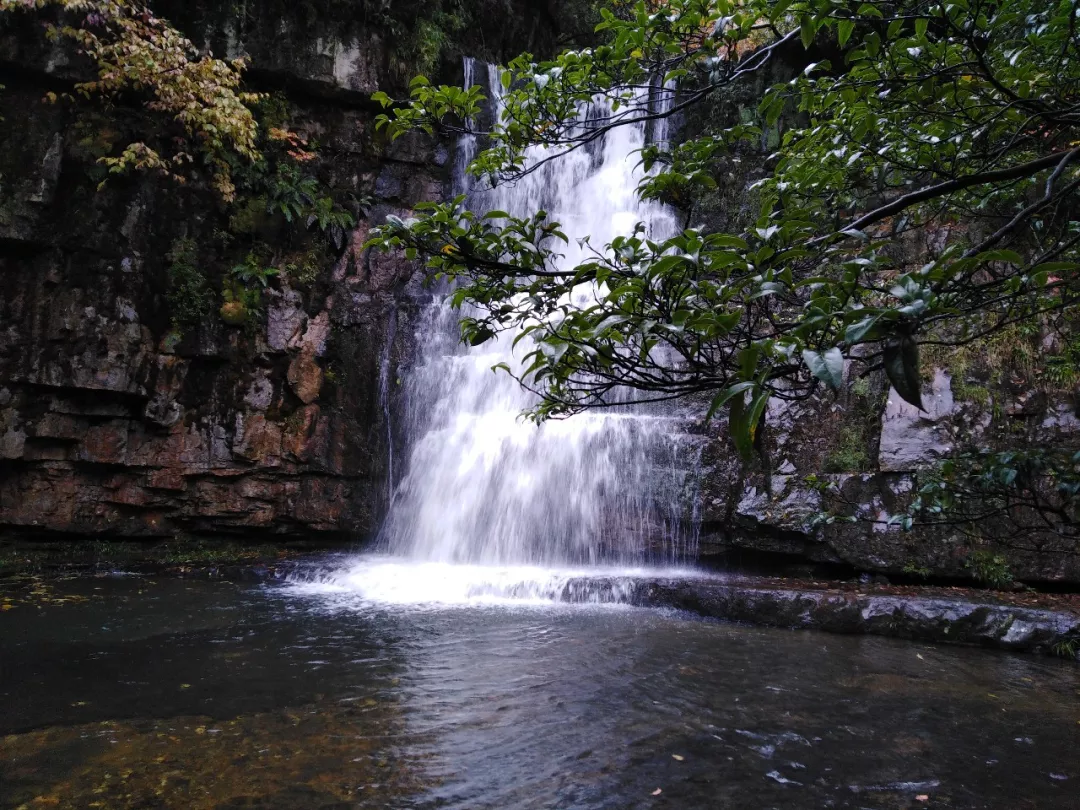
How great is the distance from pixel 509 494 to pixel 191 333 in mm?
5320

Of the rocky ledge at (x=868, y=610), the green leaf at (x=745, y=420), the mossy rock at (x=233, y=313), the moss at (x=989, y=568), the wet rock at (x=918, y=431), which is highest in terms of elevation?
the mossy rock at (x=233, y=313)

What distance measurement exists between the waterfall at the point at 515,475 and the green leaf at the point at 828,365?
294 inches

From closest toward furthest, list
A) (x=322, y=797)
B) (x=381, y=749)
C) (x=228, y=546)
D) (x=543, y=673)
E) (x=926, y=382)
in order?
(x=322, y=797) → (x=381, y=749) → (x=543, y=673) → (x=926, y=382) → (x=228, y=546)

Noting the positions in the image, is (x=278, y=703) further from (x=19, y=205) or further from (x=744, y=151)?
(x=744, y=151)

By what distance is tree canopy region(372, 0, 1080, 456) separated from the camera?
147 cm

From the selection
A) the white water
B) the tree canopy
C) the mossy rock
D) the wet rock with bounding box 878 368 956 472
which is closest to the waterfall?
the white water

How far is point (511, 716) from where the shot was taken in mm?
3900

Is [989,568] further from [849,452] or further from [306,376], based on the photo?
[306,376]

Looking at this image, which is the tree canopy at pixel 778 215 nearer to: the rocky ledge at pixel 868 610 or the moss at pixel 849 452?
the rocky ledge at pixel 868 610

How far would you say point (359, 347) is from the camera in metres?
10.8

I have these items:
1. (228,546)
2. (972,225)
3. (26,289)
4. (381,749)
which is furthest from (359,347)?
(972,225)

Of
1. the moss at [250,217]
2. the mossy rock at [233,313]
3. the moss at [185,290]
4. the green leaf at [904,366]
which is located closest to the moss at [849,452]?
the green leaf at [904,366]

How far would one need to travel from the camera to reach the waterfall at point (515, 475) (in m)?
8.71

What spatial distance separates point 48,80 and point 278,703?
9.65 meters
